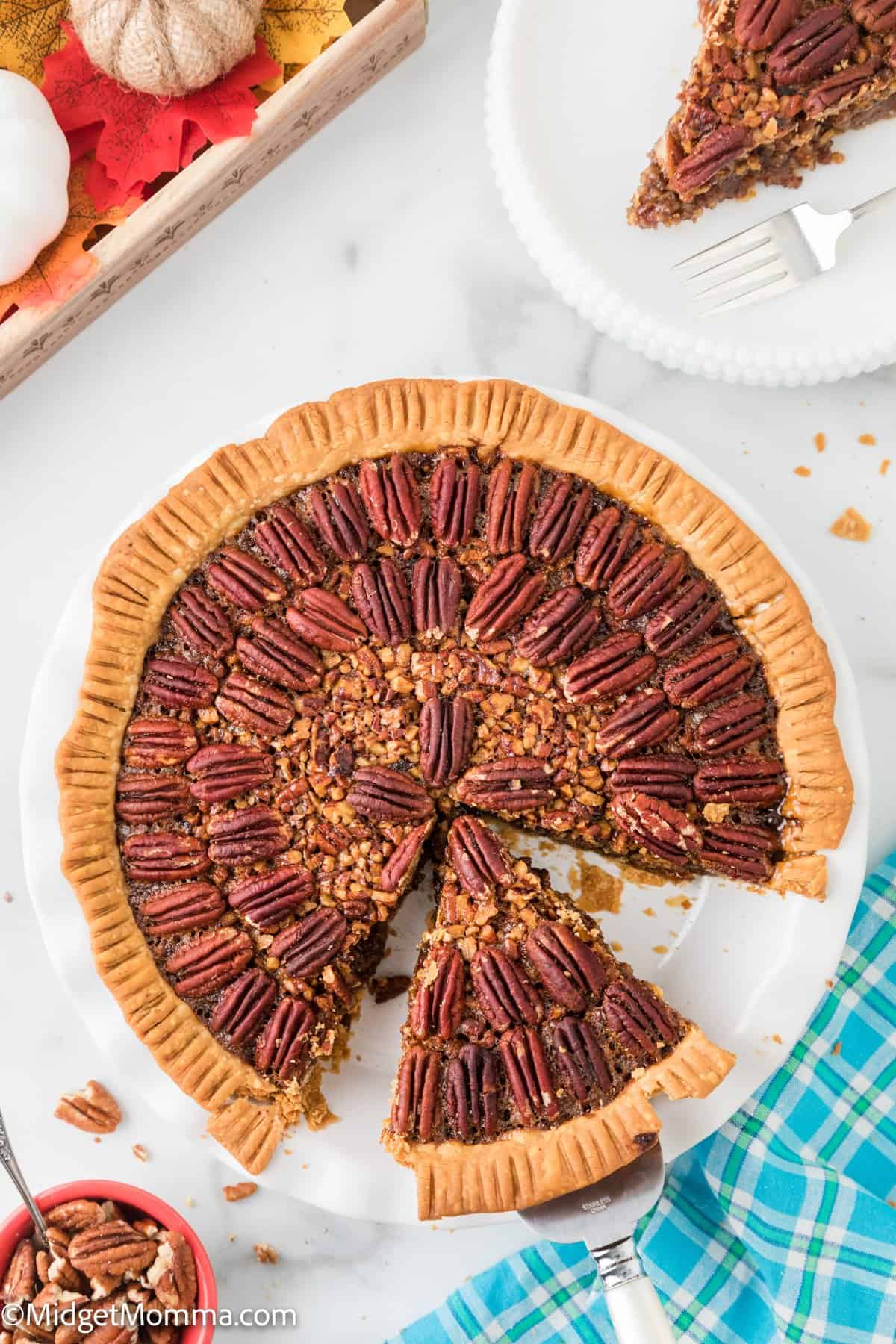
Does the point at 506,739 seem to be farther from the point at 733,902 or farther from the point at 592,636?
the point at 733,902

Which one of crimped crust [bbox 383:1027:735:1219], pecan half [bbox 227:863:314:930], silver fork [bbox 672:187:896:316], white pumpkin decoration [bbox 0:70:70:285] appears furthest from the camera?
silver fork [bbox 672:187:896:316]

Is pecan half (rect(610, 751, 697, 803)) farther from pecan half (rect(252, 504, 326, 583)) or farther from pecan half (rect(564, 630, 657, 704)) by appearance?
pecan half (rect(252, 504, 326, 583))

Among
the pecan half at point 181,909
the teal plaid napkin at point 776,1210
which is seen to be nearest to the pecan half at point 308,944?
the pecan half at point 181,909

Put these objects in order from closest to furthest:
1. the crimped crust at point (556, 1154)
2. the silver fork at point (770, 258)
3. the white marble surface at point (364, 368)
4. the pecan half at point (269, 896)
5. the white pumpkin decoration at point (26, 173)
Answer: the crimped crust at point (556, 1154) < the pecan half at point (269, 896) < the white pumpkin decoration at point (26, 173) < the silver fork at point (770, 258) < the white marble surface at point (364, 368)

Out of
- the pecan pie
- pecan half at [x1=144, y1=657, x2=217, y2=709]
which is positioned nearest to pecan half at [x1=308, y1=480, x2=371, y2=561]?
the pecan pie

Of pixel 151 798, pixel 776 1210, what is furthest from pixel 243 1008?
pixel 776 1210

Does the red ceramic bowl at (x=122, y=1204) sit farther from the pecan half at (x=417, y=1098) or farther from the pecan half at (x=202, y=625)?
the pecan half at (x=202, y=625)

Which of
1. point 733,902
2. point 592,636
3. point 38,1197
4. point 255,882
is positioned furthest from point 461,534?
point 38,1197
